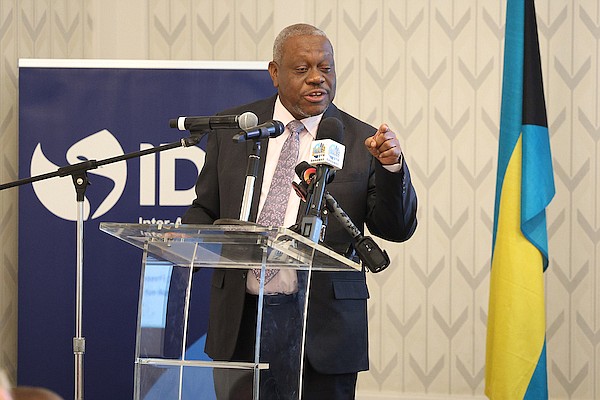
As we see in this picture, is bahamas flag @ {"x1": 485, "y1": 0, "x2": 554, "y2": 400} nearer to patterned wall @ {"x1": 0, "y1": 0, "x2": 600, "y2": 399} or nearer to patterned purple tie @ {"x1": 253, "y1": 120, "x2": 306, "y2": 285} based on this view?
patterned wall @ {"x1": 0, "y1": 0, "x2": 600, "y2": 399}

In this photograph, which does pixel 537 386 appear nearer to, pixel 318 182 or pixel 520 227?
pixel 520 227

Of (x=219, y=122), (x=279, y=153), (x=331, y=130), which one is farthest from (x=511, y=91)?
(x=219, y=122)

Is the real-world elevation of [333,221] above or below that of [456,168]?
below

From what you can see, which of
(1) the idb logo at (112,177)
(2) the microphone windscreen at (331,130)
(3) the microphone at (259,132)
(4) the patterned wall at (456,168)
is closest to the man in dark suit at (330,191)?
(2) the microphone windscreen at (331,130)

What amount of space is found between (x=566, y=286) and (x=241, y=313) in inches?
105

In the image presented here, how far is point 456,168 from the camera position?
443 centimetres

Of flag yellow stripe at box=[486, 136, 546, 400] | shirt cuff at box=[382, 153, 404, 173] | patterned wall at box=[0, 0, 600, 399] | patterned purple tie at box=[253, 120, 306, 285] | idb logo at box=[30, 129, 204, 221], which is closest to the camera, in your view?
shirt cuff at box=[382, 153, 404, 173]

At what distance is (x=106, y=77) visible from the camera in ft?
13.5

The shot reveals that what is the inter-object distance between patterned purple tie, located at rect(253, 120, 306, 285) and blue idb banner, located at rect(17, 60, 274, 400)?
62.6 inches

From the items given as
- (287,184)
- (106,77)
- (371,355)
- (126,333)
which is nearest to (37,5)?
(106,77)

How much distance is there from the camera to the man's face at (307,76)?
246cm

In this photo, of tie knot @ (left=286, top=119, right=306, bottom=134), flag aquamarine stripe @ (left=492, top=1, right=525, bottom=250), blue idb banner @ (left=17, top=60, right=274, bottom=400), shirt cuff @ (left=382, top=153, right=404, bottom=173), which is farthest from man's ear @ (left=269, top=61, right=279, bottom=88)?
flag aquamarine stripe @ (left=492, top=1, right=525, bottom=250)

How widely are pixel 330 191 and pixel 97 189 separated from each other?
6.42 ft

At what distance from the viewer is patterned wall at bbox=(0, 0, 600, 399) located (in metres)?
4.31
